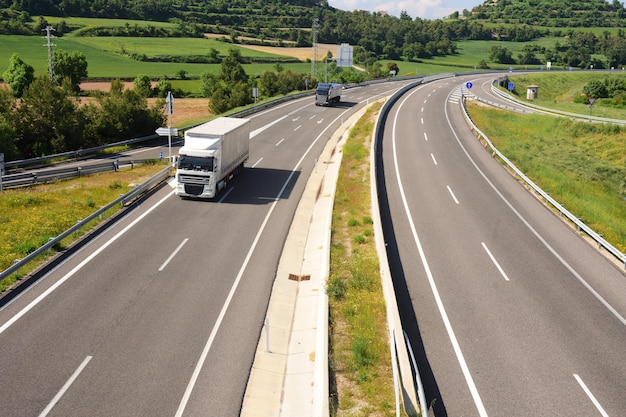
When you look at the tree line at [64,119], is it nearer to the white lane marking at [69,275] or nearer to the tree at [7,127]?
the tree at [7,127]

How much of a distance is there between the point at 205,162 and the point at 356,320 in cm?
1466

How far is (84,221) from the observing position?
2211 cm

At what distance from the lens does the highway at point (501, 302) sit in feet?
40.7

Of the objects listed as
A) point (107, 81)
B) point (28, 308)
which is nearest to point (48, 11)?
point (107, 81)

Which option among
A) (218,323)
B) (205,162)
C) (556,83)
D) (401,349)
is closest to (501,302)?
(401,349)

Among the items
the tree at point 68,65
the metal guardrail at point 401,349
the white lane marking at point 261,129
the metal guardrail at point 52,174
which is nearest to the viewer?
the metal guardrail at point 401,349

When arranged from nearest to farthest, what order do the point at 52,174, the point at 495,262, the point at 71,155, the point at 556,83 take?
the point at 495,262 → the point at 52,174 → the point at 71,155 → the point at 556,83

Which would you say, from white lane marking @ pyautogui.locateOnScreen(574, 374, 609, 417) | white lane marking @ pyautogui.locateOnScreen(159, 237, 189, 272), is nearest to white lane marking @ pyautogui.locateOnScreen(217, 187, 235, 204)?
white lane marking @ pyautogui.locateOnScreen(159, 237, 189, 272)

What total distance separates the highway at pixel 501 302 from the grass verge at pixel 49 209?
14166 mm

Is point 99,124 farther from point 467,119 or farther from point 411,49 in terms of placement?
point 411,49

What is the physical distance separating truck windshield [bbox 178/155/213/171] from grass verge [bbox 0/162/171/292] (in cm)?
412

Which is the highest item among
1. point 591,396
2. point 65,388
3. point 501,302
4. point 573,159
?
point 573,159

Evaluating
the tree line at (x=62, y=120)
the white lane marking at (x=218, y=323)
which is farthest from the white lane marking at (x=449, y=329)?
the tree line at (x=62, y=120)

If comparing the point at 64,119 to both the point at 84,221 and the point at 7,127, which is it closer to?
the point at 7,127
